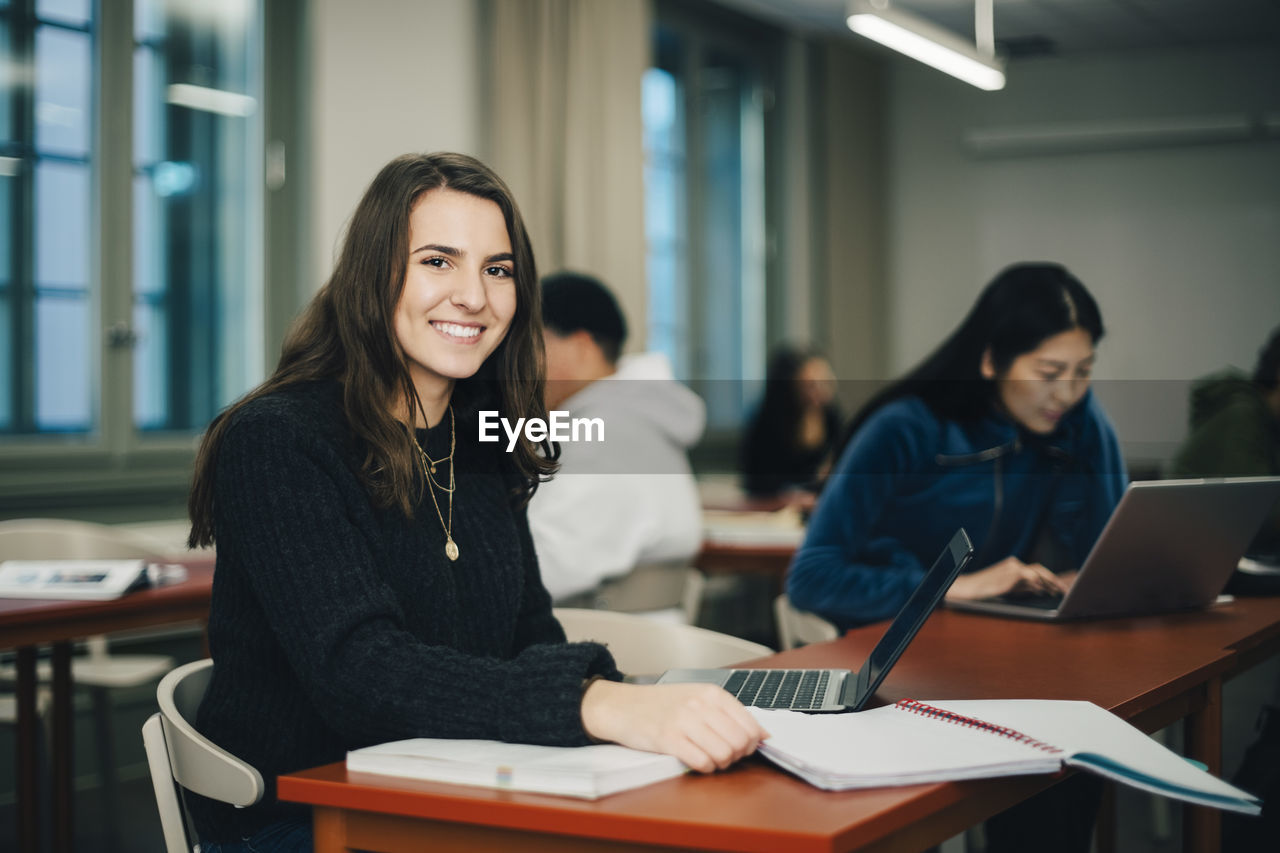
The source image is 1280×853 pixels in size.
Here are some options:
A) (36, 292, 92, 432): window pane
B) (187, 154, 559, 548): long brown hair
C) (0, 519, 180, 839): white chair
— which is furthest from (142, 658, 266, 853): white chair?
(36, 292, 92, 432): window pane

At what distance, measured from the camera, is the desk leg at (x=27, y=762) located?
2432 mm

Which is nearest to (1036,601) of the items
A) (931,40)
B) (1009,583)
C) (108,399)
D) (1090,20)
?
(1009,583)

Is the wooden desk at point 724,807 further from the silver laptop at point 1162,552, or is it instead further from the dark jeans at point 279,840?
the silver laptop at point 1162,552

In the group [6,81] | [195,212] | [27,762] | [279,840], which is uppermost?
[6,81]

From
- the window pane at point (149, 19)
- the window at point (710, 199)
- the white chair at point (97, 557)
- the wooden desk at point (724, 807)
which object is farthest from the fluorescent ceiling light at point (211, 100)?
the wooden desk at point (724, 807)

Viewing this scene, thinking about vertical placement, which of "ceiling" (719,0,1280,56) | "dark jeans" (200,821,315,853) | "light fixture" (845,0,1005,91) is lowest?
"dark jeans" (200,821,315,853)

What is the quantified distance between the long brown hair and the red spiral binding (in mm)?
569

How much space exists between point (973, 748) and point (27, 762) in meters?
2.11

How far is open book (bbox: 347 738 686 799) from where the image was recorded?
95cm

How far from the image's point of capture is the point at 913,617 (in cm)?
123

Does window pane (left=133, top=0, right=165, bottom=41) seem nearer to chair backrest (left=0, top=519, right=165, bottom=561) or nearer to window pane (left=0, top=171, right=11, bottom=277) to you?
window pane (left=0, top=171, right=11, bottom=277)

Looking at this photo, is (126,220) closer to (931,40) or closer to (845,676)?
(931,40)

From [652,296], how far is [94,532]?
11.9 ft

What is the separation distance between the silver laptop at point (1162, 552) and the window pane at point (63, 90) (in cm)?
297
